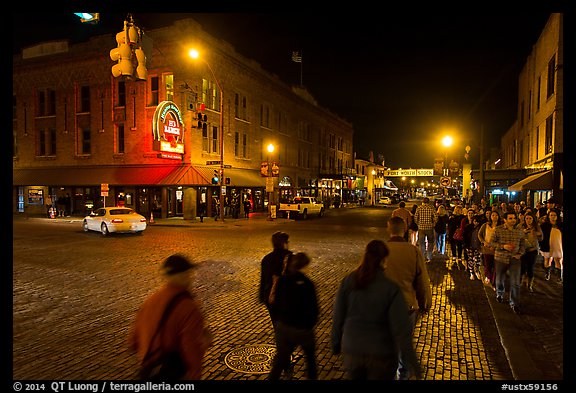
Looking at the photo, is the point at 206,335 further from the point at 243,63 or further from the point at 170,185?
the point at 243,63

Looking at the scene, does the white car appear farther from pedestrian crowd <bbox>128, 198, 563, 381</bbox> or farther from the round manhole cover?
pedestrian crowd <bbox>128, 198, 563, 381</bbox>

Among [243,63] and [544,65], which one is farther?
[243,63]

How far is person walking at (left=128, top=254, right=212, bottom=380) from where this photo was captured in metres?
3.04

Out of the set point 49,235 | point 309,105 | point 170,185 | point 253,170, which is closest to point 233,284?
point 49,235

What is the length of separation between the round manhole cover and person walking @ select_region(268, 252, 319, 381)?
3.06 ft

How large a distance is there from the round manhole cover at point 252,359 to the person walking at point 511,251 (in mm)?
4592

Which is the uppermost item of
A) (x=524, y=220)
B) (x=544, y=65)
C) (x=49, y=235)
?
(x=544, y=65)

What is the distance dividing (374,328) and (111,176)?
30.9 metres

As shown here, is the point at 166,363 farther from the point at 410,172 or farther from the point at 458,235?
the point at 410,172

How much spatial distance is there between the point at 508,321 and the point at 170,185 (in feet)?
82.0

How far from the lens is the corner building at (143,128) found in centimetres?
2903

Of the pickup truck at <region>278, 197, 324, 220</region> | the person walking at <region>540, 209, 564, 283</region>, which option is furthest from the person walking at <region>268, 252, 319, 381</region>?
the pickup truck at <region>278, 197, 324, 220</region>

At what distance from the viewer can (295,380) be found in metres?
4.59

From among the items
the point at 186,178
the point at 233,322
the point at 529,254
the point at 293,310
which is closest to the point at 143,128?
the point at 186,178
